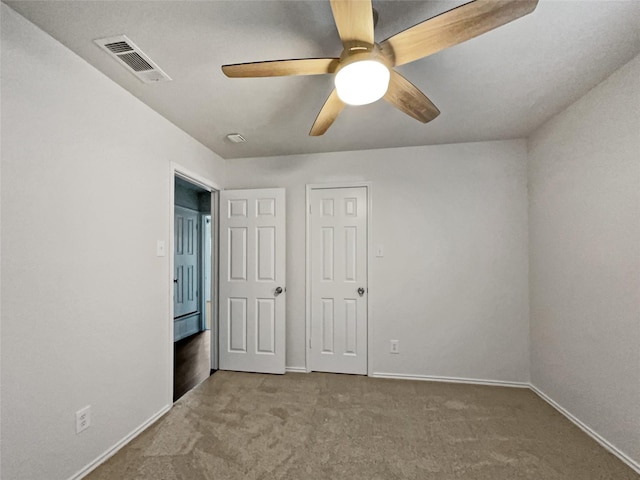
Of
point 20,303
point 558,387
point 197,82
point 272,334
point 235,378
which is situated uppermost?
point 197,82

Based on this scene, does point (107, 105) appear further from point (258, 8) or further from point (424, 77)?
point (424, 77)

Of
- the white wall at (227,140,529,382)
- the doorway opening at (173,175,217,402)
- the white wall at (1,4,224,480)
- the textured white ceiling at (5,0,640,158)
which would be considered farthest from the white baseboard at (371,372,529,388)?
the textured white ceiling at (5,0,640,158)

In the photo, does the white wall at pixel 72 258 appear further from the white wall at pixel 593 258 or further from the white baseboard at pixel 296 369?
the white wall at pixel 593 258

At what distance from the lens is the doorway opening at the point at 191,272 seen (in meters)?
4.47

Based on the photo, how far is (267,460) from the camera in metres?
1.97

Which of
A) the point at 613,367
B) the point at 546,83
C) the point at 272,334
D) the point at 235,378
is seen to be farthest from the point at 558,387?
the point at 235,378

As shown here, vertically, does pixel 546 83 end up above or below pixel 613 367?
above

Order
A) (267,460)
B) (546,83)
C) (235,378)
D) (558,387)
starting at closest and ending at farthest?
(267,460) < (546,83) < (558,387) < (235,378)

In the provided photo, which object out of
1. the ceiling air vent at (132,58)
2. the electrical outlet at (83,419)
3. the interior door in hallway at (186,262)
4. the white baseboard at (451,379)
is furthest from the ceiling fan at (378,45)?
the interior door in hallway at (186,262)

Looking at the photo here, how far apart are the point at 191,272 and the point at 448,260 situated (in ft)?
12.8

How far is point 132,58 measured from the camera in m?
1.80

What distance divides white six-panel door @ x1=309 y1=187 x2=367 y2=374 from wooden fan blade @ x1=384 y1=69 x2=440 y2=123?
5.25 feet

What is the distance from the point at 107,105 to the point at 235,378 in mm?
2655

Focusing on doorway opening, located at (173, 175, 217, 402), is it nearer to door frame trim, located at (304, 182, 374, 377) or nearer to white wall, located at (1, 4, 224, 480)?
door frame trim, located at (304, 182, 374, 377)
